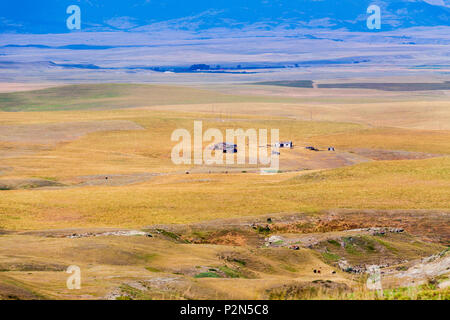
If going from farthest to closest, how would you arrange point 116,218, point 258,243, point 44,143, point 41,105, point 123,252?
1. point 41,105
2. point 44,143
3. point 116,218
4. point 258,243
5. point 123,252

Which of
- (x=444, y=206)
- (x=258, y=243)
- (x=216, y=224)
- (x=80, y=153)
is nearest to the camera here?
(x=258, y=243)

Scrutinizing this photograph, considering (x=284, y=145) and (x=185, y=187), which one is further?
(x=284, y=145)

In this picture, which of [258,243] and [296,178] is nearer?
[258,243]

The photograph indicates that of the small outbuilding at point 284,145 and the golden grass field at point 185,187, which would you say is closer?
the golden grass field at point 185,187

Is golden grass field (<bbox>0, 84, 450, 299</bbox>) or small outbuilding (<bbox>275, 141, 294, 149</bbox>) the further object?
small outbuilding (<bbox>275, 141, 294, 149</bbox>)

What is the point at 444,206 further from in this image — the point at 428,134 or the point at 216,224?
the point at 428,134

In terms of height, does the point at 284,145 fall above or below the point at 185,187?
above

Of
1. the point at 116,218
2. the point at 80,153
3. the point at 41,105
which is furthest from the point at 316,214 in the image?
the point at 41,105
